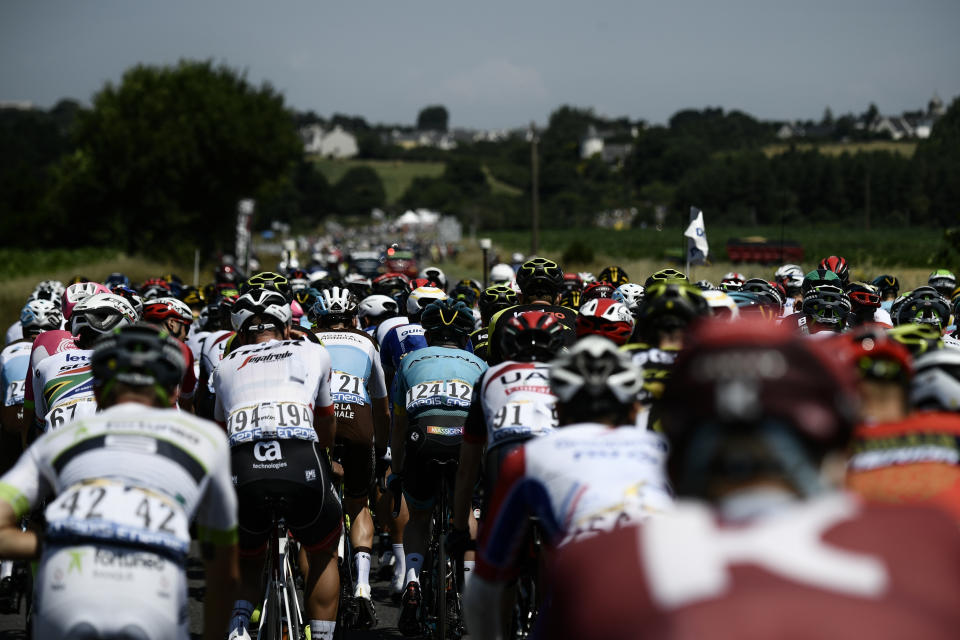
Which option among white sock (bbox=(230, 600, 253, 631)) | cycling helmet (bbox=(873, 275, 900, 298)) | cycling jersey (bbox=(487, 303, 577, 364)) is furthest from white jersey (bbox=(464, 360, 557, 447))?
cycling helmet (bbox=(873, 275, 900, 298))

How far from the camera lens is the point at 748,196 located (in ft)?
352

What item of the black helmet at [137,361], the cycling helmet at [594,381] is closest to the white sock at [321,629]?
the black helmet at [137,361]

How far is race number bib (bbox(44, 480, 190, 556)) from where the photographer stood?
373cm

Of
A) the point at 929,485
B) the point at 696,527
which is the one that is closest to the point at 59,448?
the point at 696,527

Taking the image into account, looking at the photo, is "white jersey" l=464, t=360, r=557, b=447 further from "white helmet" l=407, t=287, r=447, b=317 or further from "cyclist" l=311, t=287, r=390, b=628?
"white helmet" l=407, t=287, r=447, b=317

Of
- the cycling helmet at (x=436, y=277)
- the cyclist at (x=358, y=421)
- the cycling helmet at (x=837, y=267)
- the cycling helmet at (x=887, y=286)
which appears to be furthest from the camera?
the cycling helmet at (x=436, y=277)

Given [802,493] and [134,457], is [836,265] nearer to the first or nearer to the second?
[134,457]

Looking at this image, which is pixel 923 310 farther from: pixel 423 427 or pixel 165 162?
pixel 165 162

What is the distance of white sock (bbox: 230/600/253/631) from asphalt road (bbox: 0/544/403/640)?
1.76 meters

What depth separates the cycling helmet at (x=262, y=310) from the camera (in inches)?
270

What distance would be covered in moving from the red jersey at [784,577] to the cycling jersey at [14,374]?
742 centimetres

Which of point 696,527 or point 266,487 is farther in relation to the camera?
point 266,487

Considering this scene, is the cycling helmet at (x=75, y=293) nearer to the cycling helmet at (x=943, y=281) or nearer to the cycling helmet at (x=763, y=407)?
the cycling helmet at (x=763, y=407)

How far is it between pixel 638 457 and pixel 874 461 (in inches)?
29.1
